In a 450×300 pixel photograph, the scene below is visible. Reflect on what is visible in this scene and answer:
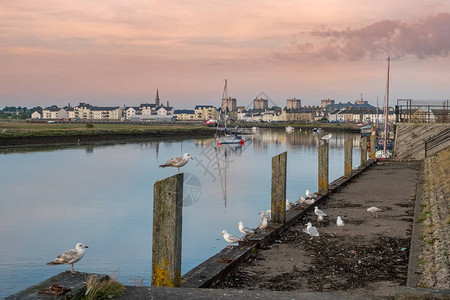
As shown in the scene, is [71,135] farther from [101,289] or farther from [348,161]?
[101,289]

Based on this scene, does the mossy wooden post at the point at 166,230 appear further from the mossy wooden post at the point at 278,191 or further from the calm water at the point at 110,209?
the mossy wooden post at the point at 278,191

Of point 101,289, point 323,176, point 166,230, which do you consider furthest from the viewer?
point 323,176

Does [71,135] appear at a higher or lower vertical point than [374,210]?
lower

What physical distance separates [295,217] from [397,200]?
6.05 m

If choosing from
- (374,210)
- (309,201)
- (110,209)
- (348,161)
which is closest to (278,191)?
(374,210)

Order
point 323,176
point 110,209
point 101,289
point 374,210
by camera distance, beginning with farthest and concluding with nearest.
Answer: point 110,209 → point 323,176 → point 374,210 → point 101,289

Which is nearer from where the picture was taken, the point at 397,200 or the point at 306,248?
the point at 306,248

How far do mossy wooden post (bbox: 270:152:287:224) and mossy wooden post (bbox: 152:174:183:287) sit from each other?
6801 mm

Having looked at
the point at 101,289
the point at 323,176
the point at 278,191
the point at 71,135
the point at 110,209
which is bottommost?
the point at 110,209

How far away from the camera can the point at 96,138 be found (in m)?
99.1

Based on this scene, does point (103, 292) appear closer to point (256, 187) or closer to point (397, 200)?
point (397, 200)

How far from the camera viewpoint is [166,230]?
8.69 metres

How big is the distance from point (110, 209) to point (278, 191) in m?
16.7

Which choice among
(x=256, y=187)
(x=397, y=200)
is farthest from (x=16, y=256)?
(x=256, y=187)
